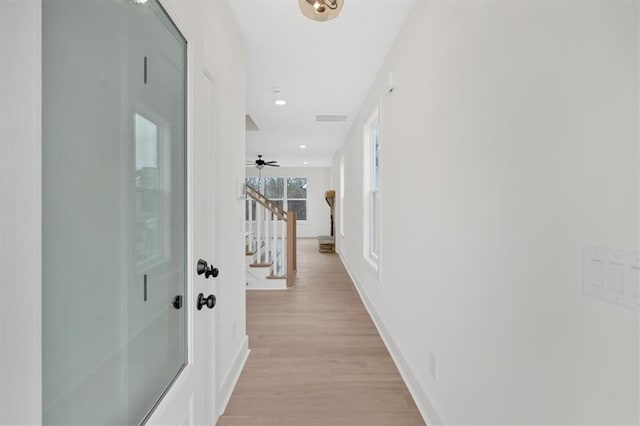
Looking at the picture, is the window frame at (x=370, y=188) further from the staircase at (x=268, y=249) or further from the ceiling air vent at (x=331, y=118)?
the staircase at (x=268, y=249)

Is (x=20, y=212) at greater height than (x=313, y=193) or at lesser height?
lesser

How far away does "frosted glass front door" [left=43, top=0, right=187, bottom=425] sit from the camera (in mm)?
629

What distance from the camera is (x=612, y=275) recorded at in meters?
0.70

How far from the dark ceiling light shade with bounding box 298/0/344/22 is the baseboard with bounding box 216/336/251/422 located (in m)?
2.13

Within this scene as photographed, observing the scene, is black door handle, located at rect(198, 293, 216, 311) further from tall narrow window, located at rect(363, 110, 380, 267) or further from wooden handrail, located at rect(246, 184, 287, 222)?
wooden handrail, located at rect(246, 184, 287, 222)

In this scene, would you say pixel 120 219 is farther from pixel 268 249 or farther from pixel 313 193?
pixel 313 193

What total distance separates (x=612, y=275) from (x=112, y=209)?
119 centimetres

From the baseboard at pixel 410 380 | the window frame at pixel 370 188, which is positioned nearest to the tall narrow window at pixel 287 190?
the window frame at pixel 370 188

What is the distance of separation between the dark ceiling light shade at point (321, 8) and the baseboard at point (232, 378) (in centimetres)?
213

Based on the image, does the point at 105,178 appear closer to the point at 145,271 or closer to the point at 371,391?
the point at 145,271

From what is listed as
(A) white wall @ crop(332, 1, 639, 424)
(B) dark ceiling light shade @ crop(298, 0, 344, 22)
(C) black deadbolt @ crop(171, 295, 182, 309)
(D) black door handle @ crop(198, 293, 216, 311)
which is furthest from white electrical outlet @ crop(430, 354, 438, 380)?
(B) dark ceiling light shade @ crop(298, 0, 344, 22)

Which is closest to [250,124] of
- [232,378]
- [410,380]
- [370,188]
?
[370,188]

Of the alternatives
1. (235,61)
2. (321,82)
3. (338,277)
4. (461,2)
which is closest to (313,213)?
(338,277)

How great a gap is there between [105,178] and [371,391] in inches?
80.6
